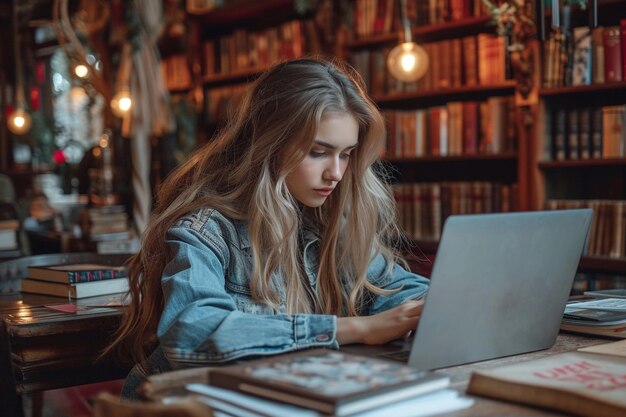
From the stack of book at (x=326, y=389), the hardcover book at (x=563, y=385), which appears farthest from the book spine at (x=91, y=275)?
the hardcover book at (x=563, y=385)

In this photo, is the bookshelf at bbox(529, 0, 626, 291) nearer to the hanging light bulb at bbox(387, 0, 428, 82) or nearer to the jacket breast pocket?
the hanging light bulb at bbox(387, 0, 428, 82)

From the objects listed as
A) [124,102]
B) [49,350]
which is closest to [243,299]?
[49,350]

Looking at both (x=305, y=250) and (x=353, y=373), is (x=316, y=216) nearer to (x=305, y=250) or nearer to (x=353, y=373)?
(x=305, y=250)

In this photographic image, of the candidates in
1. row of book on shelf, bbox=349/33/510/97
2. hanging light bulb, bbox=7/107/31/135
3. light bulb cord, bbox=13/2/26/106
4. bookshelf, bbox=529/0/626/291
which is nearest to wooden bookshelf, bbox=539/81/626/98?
bookshelf, bbox=529/0/626/291

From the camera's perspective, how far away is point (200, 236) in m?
1.61

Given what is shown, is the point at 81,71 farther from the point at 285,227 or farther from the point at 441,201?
the point at 285,227

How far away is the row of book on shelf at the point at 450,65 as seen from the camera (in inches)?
167

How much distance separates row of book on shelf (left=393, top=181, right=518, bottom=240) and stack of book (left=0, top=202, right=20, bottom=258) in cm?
201

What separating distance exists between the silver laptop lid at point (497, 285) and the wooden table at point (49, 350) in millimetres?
905

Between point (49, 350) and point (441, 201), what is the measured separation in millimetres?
3007

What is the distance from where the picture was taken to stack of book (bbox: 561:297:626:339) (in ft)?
5.24

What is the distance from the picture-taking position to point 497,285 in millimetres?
1302

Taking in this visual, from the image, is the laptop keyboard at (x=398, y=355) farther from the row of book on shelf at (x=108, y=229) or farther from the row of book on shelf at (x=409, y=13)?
the row of book on shelf at (x=108, y=229)

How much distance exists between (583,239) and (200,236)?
0.69 meters
